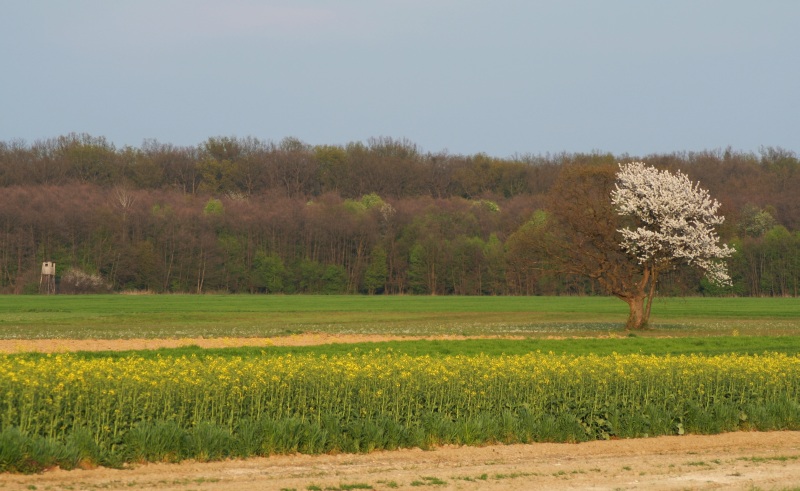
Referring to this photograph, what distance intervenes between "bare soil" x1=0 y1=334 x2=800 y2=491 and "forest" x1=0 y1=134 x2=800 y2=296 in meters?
84.3

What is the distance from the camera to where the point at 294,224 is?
14050cm

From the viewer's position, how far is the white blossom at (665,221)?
47.6 m

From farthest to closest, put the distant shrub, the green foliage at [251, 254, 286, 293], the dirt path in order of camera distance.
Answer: the green foliage at [251, 254, 286, 293] < the distant shrub < the dirt path

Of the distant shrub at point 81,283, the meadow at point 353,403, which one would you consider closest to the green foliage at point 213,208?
the distant shrub at point 81,283

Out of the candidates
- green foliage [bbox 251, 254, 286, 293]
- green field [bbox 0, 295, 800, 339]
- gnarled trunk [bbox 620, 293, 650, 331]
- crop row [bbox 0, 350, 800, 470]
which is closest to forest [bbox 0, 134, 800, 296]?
green foliage [bbox 251, 254, 286, 293]

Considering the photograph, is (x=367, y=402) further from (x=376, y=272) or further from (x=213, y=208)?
(x=213, y=208)

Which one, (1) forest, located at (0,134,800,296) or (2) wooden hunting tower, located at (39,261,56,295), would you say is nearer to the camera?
(2) wooden hunting tower, located at (39,261,56,295)

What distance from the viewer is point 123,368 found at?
1844cm

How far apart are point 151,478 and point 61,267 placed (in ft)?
387

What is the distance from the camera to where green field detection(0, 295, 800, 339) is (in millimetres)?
48969

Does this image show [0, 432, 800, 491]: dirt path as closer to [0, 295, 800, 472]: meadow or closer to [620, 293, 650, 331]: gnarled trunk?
[0, 295, 800, 472]: meadow

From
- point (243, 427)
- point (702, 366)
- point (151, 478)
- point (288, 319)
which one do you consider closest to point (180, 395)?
point (243, 427)

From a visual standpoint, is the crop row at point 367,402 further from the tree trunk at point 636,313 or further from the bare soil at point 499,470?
the tree trunk at point 636,313

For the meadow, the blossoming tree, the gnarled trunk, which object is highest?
the blossoming tree
